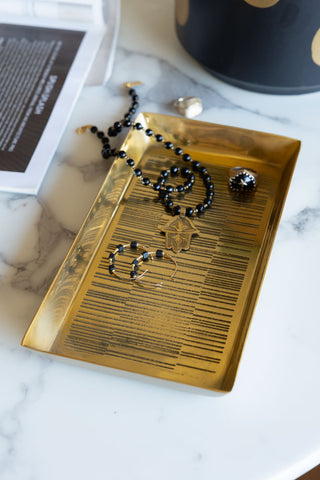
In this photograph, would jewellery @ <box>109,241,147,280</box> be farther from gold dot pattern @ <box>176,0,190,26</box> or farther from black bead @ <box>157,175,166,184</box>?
gold dot pattern @ <box>176,0,190,26</box>

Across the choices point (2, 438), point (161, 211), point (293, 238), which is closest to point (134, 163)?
point (161, 211)

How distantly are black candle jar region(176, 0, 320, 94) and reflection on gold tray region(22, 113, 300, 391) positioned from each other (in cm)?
8

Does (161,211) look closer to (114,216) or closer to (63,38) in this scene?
(114,216)

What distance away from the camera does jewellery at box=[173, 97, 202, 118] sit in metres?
0.57

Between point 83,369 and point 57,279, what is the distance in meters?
0.07

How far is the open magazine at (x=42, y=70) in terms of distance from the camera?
1.73 ft

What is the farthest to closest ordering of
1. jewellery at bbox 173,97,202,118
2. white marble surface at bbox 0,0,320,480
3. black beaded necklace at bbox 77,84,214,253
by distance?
jewellery at bbox 173,97,202,118, black beaded necklace at bbox 77,84,214,253, white marble surface at bbox 0,0,320,480

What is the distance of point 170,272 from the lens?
1.43 feet

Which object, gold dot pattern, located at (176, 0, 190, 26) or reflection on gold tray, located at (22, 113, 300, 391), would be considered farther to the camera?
gold dot pattern, located at (176, 0, 190, 26)

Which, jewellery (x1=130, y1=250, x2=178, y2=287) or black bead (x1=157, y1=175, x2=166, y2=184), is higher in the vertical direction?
black bead (x1=157, y1=175, x2=166, y2=184)

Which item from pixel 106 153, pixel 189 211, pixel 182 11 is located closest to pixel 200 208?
pixel 189 211

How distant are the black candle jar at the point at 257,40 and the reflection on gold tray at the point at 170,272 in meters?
0.08

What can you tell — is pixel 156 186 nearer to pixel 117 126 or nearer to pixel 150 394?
pixel 117 126

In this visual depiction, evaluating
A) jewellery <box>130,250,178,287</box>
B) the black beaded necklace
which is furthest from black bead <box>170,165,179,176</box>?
jewellery <box>130,250,178,287</box>
